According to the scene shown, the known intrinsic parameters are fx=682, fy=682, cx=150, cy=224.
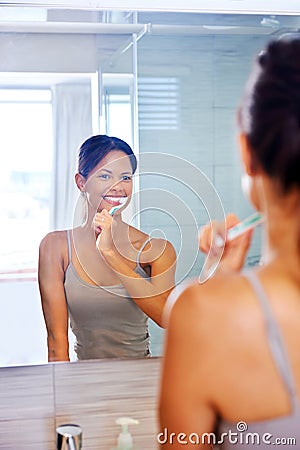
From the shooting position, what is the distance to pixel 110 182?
3.84ft

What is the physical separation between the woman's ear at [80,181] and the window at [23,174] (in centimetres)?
5

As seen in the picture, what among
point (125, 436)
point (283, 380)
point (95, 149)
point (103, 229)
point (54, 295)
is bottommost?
point (125, 436)

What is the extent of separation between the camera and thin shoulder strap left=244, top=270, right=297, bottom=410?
689 millimetres

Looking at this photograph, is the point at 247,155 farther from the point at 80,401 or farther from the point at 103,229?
the point at 80,401

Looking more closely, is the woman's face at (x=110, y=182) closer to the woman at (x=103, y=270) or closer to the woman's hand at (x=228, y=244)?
the woman at (x=103, y=270)

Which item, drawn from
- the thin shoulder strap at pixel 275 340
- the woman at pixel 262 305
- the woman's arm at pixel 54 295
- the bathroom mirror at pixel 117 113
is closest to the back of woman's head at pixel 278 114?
Answer: the woman at pixel 262 305

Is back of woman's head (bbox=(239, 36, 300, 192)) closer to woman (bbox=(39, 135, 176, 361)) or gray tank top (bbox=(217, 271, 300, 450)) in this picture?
gray tank top (bbox=(217, 271, 300, 450))

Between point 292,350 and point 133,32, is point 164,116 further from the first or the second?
point 292,350

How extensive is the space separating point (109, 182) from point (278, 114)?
0.54 m

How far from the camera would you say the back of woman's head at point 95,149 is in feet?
3.80

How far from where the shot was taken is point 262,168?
2.30 feet
